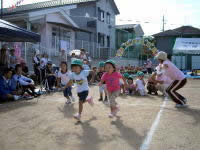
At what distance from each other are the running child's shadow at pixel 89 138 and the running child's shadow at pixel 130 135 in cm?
47

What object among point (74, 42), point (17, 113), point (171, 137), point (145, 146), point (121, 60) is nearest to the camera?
point (145, 146)

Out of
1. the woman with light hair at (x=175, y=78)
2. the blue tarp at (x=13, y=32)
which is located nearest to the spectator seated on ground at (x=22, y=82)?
the blue tarp at (x=13, y=32)

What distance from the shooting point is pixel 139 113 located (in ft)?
20.1

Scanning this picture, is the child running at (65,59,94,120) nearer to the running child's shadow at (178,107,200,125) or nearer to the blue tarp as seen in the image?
the running child's shadow at (178,107,200,125)

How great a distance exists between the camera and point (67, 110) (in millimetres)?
6707

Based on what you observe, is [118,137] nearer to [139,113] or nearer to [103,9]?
[139,113]

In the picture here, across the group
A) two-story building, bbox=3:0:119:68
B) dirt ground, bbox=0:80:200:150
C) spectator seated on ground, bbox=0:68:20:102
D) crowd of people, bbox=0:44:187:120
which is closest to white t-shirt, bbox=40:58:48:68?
crowd of people, bbox=0:44:187:120

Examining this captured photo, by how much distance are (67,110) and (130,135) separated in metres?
2.78

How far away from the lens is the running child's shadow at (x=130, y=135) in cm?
393

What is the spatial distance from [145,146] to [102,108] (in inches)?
126

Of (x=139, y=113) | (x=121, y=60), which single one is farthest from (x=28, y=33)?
(x=121, y=60)

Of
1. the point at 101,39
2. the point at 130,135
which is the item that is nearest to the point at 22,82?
the point at 130,135

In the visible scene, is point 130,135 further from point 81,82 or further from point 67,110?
point 67,110

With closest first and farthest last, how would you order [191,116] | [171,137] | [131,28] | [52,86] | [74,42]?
[171,137]
[191,116]
[52,86]
[74,42]
[131,28]
